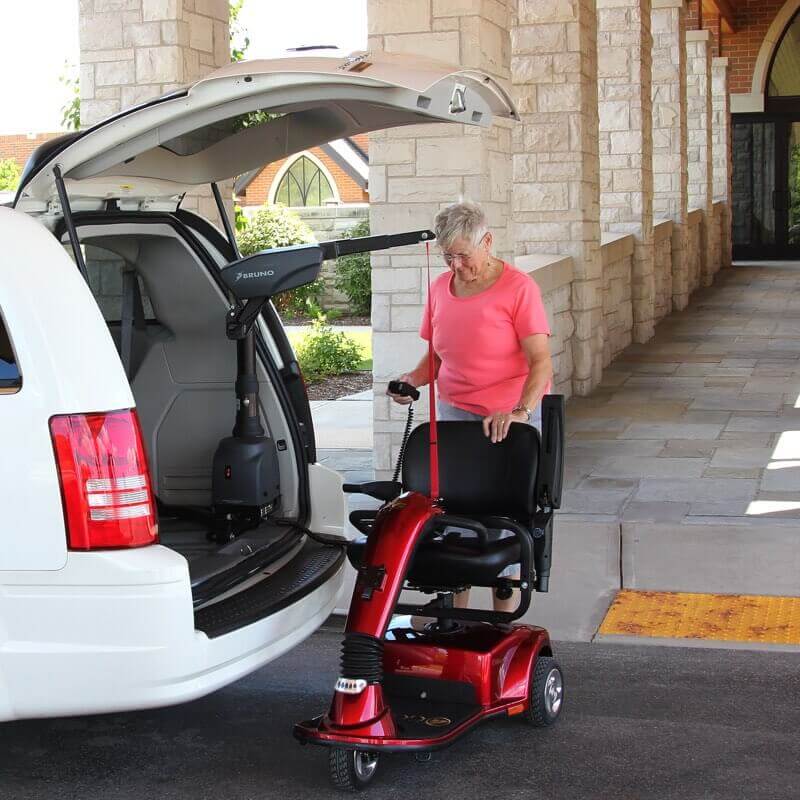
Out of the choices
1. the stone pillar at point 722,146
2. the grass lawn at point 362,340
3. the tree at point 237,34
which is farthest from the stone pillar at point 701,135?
the tree at point 237,34

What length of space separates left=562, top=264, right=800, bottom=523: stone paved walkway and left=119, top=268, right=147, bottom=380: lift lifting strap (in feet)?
9.80

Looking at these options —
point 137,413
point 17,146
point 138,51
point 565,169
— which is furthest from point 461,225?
point 17,146

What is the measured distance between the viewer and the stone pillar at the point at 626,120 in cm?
1436

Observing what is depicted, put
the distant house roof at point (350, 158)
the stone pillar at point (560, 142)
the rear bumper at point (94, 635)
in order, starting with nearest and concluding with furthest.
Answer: the rear bumper at point (94, 635) < the stone pillar at point (560, 142) < the distant house roof at point (350, 158)

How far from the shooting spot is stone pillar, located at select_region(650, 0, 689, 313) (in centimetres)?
1727

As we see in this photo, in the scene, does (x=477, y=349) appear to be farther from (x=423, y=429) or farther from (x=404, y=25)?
(x=404, y=25)

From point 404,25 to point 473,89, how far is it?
4.38m

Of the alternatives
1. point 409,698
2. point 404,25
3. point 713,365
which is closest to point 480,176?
point 404,25

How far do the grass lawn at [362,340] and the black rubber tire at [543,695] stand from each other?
35.1 feet

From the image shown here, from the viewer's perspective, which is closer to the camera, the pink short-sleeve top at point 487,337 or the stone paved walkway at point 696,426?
the pink short-sleeve top at point 487,337

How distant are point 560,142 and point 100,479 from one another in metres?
8.74

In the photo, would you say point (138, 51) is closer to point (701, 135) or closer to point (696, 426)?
point (696, 426)

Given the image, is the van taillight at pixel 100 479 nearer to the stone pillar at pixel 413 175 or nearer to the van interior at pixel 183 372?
the van interior at pixel 183 372

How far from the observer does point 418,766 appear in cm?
433
